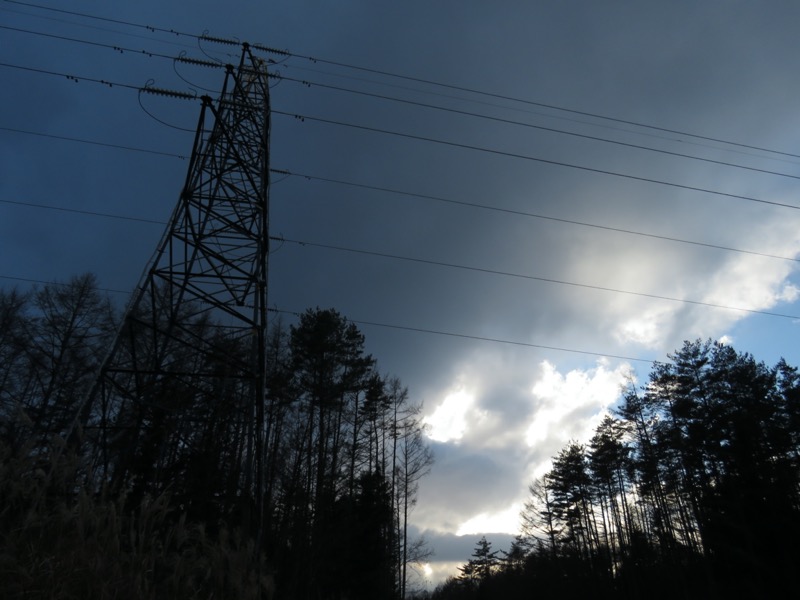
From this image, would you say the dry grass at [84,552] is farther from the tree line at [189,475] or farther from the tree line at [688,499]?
the tree line at [688,499]

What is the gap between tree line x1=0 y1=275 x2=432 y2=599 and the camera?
2.44m

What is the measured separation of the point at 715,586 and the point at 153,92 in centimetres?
3207

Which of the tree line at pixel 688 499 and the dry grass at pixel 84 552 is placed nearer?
the dry grass at pixel 84 552

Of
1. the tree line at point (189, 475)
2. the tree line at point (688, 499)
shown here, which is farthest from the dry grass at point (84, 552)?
the tree line at point (688, 499)

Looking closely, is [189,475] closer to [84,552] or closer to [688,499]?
[84,552]

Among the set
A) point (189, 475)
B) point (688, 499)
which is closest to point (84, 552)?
point (189, 475)

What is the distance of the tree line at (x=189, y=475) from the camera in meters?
2.44

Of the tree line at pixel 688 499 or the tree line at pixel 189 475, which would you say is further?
the tree line at pixel 688 499

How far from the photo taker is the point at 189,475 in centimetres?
1400

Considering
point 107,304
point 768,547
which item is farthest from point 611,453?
point 107,304

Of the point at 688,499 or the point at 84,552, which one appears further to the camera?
the point at 688,499

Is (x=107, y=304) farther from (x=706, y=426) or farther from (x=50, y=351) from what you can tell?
(x=706, y=426)

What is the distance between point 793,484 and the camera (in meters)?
20.9

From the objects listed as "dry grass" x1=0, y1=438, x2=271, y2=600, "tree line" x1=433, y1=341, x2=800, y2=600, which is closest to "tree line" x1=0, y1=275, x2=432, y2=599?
"dry grass" x1=0, y1=438, x2=271, y2=600
